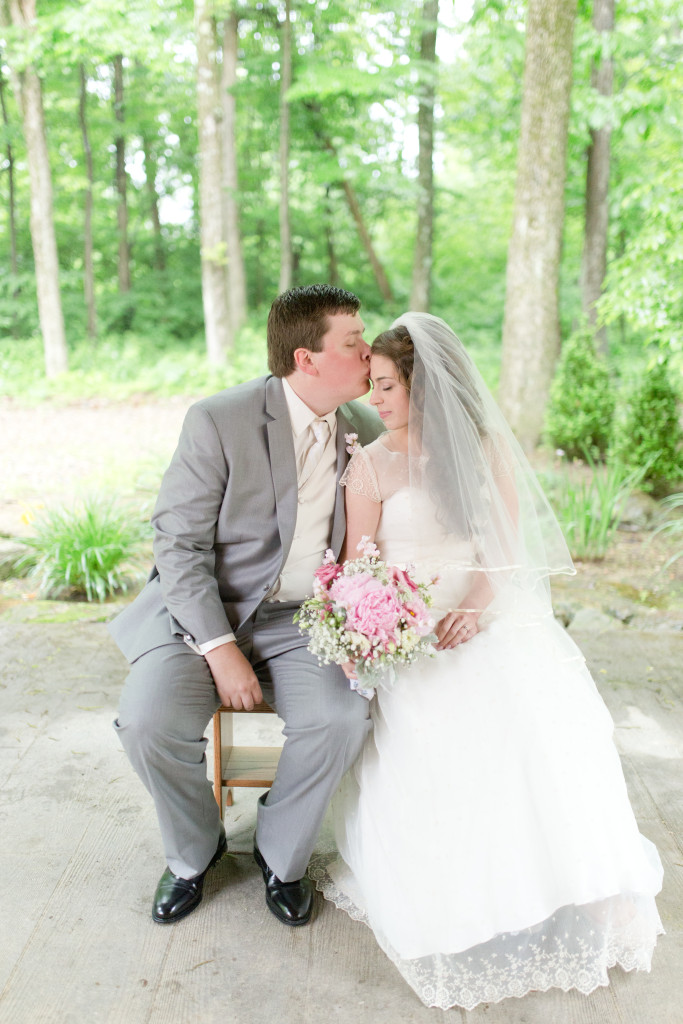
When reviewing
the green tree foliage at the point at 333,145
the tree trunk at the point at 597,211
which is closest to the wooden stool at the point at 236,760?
the green tree foliage at the point at 333,145

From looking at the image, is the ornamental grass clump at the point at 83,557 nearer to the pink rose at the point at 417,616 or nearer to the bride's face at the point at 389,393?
the bride's face at the point at 389,393

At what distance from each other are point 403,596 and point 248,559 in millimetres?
606

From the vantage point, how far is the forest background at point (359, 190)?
6836 mm

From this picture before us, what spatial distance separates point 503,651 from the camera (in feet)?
7.26

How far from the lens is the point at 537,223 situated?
7082 mm

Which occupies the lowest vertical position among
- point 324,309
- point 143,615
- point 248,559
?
point 143,615

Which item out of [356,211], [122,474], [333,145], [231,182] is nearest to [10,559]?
[122,474]

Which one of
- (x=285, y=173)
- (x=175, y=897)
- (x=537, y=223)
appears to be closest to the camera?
(x=175, y=897)

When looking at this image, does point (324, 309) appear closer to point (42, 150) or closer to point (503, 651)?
point (503, 651)

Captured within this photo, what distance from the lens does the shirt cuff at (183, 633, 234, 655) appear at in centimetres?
230

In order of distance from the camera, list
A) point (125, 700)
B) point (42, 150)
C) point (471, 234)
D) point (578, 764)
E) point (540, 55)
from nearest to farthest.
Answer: point (578, 764) < point (125, 700) < point (540, 55) < point (42, 150) < point (471, 234)

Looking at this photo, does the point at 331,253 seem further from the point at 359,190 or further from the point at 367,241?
the point at 359,190

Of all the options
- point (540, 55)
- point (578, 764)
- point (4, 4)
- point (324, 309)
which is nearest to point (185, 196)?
point (4, 4)

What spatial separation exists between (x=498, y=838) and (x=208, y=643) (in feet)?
2.97
